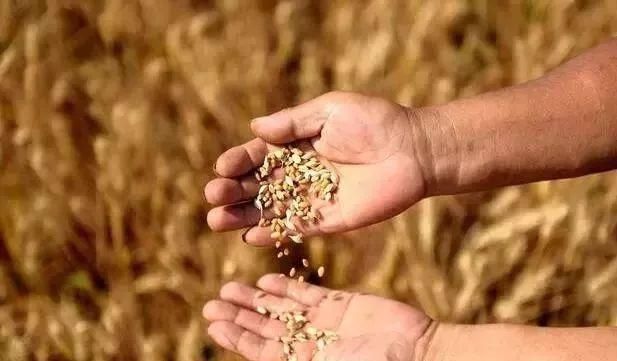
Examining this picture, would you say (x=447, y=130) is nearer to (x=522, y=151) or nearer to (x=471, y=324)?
(x=522, y=151)

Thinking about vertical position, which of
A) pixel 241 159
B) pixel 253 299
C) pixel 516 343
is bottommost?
pixel 516 343

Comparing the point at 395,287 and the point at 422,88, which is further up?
the point at 422,88

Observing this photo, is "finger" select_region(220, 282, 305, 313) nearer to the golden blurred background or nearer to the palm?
the golden blurred background

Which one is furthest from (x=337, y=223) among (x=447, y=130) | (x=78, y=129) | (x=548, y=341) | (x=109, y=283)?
(x=78, y=129)

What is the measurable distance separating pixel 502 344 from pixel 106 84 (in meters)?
0.84

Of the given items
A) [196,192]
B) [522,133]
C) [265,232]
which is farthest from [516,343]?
[196,192]

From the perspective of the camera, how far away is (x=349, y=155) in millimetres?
1236

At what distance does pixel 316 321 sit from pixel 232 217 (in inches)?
11.1

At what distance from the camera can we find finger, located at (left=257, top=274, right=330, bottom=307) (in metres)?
1.44

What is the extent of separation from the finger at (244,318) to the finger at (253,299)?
1 centimetres

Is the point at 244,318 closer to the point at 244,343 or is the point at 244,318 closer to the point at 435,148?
the point at 244,343

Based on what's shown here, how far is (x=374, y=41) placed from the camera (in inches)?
60.1

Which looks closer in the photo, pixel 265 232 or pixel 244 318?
pixel 265 232

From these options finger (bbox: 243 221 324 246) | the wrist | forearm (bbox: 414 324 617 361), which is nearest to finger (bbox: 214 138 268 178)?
finger (bbox: 243 221 324 246)
